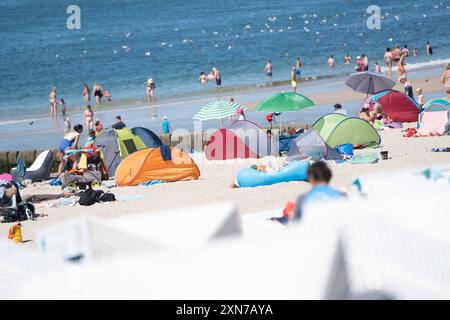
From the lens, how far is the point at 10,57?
6762 centimetres

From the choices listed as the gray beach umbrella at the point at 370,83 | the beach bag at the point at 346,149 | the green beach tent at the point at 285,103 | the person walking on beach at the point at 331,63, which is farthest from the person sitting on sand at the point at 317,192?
the person walking on beach at the point at 331,63

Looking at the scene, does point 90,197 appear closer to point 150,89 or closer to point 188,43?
point 150,89

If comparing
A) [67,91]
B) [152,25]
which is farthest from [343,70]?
[152,25]

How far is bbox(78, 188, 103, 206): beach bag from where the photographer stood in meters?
14.6

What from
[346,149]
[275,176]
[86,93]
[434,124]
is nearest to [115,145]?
[275,176]

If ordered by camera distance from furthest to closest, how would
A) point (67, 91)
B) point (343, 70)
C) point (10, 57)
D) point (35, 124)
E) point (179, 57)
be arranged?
point (10, 57)
point (179, 57)
point (67, 91)
point (343, 70)
point (35, 124)

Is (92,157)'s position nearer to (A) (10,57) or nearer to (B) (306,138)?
(B) (306,138)

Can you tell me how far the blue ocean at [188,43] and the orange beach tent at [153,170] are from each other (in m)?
19.5

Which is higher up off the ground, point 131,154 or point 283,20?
point 283,20

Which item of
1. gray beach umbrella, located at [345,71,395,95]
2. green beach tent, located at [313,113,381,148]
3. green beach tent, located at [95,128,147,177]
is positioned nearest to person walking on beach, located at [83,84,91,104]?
gray beach umbrella, located at [345,71,395,95]

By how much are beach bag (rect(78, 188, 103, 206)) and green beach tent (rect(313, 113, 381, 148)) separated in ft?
16.4

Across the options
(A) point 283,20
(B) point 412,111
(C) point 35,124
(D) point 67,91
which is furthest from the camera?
(A) point 283,20
